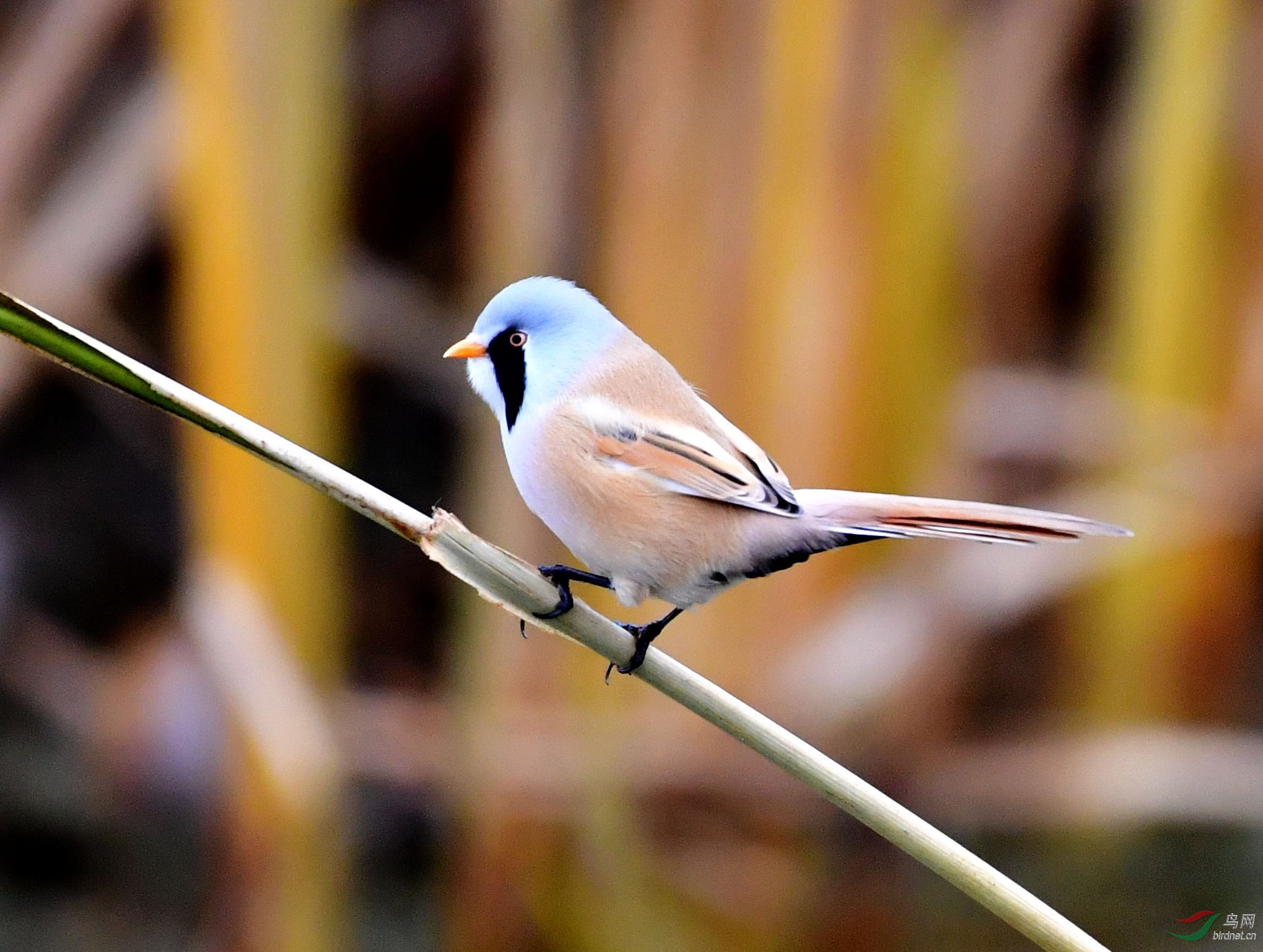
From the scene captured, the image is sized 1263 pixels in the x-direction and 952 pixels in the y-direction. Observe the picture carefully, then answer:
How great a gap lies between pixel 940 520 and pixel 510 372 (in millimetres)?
307

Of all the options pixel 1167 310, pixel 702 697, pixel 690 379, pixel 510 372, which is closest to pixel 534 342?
pixel 510 372

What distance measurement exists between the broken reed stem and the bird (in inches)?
1.2

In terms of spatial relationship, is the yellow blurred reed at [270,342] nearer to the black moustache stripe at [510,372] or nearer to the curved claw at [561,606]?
the black moustache stripe at [510,372]

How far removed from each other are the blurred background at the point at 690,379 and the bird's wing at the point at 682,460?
2.11ft

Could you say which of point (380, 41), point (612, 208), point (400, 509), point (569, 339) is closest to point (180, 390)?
point (400, 509)

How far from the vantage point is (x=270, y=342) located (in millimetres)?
1853

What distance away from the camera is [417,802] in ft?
8.40

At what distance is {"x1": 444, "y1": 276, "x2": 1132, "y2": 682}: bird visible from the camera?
0.80 metres

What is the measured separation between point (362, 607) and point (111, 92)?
1231mm

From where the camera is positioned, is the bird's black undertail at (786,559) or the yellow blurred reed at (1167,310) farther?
the yellow blurred reed at (1167,310)

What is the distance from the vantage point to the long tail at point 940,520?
2.25 feet

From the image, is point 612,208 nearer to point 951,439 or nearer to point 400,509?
point 951,439

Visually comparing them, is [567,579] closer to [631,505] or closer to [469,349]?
[631,505]

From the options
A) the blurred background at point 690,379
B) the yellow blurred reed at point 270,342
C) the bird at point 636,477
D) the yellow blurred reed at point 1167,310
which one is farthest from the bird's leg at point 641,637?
the yellow blurred reed at point 1167,310
